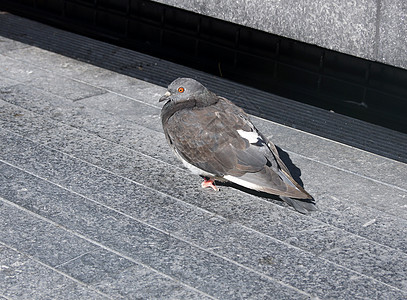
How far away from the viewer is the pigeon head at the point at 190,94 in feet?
18.0

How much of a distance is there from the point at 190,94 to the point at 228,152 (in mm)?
718

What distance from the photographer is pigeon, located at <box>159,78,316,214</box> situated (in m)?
4.98

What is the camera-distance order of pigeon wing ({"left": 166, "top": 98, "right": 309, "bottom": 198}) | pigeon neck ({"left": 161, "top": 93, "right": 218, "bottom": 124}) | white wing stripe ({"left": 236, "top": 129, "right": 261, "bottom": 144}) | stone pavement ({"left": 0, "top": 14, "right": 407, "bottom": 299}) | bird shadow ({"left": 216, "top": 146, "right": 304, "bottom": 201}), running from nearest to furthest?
stone pavement ({"left": 0, "top": 14, "right": 407, "bottom": 299}), pigeon wing ({"left": 166, "top": 98, "right": 309, "bottom": 198}), white wing stripe ({"left": 236, "top": 129, "right": 261, "bottom": 144}), bird shadow ({"left": 216, "top": 146, "right": 304, "bottom": 201}), pigeon neck ({"left": 161, "top": 93, "right": 218, "bottom": 124})

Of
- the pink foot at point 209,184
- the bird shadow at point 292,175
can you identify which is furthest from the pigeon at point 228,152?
the bird shadow at point 292,175

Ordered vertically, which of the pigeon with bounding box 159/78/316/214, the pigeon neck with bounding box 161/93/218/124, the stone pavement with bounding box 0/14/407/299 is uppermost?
the pigeon neck with bounding box 161/93/218/124

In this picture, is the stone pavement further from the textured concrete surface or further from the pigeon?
the textured concrete surface

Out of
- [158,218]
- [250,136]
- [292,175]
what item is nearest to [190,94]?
[250,136]

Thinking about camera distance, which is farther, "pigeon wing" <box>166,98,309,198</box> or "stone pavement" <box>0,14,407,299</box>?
"pigeon wing" <box>166,98,309,198</box>

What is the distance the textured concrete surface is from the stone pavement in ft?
3.22

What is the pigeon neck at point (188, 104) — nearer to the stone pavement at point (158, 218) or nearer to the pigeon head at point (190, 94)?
the pigeon head at point (190, 94)

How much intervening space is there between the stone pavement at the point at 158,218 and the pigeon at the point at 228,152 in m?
0.21

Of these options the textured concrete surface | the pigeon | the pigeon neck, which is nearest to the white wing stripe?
the pigeon

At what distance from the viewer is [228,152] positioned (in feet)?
16.6

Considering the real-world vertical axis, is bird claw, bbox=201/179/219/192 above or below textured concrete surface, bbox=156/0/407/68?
below
